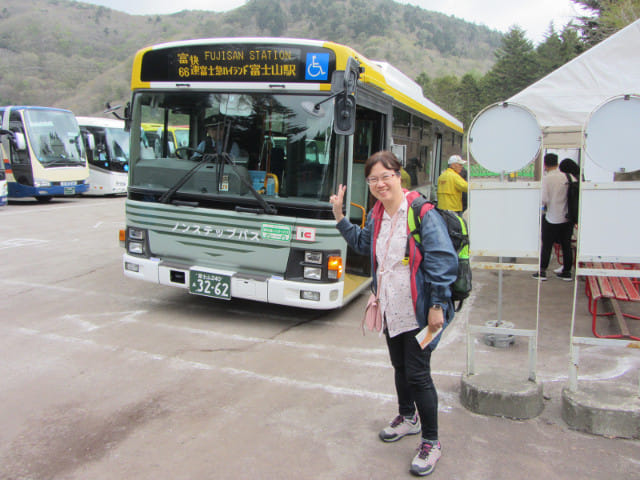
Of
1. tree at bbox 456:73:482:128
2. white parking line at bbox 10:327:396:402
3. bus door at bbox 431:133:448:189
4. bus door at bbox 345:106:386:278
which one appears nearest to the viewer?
white parking line at bbox 10:327:396:402

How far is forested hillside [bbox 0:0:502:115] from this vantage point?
89.1 m

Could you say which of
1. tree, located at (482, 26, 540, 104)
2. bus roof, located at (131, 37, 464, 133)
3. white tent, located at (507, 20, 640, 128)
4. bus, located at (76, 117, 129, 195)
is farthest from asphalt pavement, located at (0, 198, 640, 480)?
tree, located at (482, 26, 540, 104)

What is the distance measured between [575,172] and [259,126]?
4887 mm

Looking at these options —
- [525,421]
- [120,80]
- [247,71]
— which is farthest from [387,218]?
[120,80]

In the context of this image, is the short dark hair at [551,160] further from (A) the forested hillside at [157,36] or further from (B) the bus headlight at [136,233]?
(A) the forested hillside at [157,36]

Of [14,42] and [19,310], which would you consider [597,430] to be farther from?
[14,42]

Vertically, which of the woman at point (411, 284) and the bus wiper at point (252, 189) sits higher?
the bus wiper at point (252, 189)

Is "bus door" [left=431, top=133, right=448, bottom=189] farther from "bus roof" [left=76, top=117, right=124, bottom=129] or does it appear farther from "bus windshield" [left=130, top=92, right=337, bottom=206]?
"bus roof" [left=76, top=117, right=124, bottom=129]

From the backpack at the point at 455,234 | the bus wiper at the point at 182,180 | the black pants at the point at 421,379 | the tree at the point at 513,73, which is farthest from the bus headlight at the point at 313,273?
the tree at the point at 513,73

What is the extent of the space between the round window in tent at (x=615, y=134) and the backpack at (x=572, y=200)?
14.3 feet

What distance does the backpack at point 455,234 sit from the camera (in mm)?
2949

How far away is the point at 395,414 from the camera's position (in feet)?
12.2

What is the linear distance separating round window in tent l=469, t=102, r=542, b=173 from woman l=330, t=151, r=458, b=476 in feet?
4.24

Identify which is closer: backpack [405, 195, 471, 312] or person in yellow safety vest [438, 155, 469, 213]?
backpack [405, 195, 471, 312]
